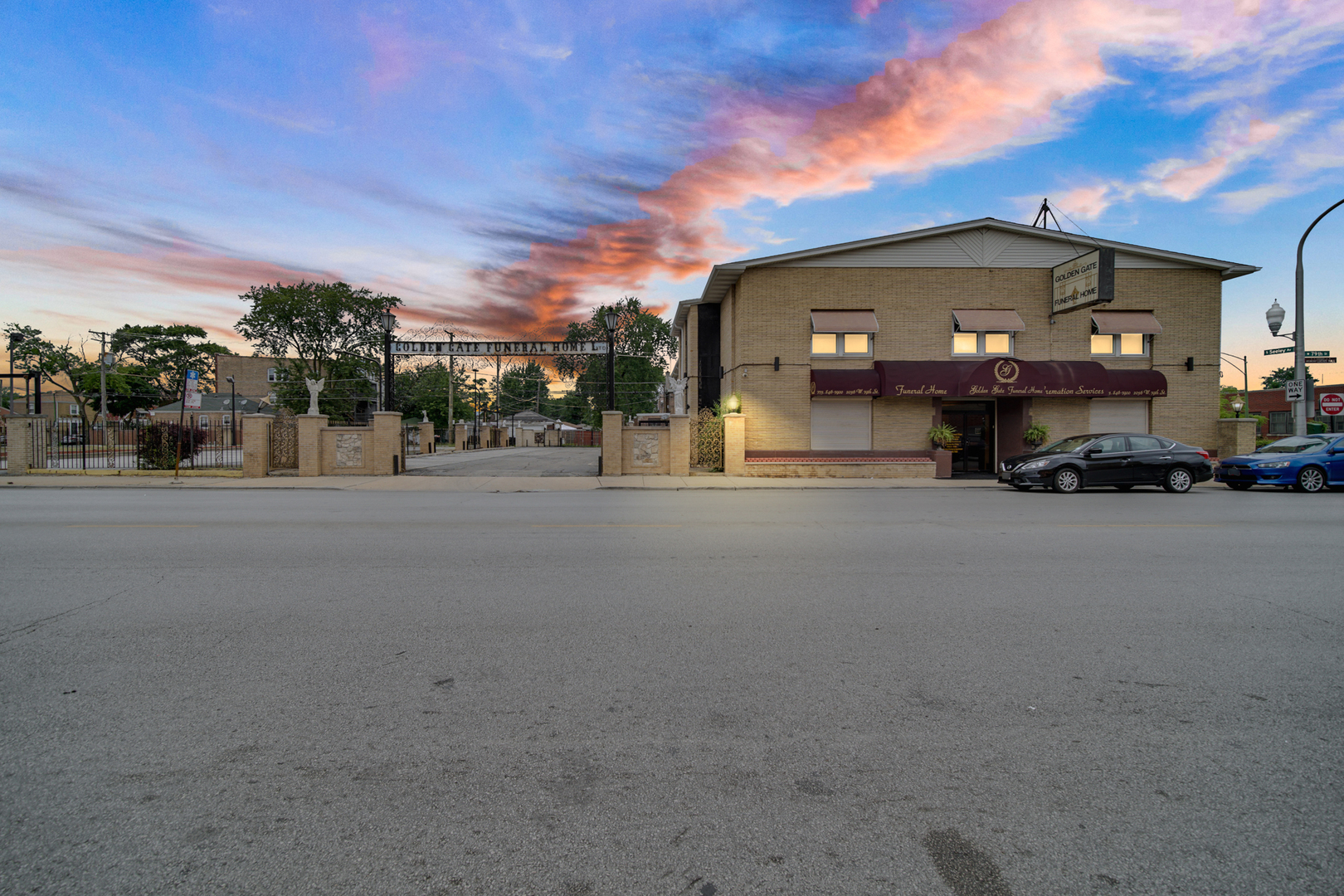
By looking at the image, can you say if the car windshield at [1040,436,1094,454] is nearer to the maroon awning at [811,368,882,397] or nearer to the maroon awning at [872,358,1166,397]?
the maroon awning at [872,358,1166,397]

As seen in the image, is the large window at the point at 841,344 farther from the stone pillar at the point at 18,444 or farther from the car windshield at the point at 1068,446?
the stone pillar at the point at 18,444

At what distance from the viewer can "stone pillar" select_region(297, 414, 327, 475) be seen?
844 inches

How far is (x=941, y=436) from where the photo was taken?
22.6 m

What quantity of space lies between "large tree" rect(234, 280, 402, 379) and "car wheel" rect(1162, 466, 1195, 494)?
45822mm

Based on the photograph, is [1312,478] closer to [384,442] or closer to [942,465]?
[942,465]

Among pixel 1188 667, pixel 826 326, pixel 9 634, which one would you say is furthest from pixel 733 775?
pixel 826 326

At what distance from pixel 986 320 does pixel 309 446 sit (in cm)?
2219

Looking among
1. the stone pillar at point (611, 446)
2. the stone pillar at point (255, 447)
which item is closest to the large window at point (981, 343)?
the stone pillar at point (611, 446)

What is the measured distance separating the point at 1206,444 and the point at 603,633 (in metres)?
26.5

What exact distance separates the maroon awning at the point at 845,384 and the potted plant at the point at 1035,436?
5232 mm

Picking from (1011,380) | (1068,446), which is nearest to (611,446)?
(1068,446)

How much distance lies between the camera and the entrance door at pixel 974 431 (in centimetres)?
2428

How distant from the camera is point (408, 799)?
2811 millimetres

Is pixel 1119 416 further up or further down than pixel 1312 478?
further up
